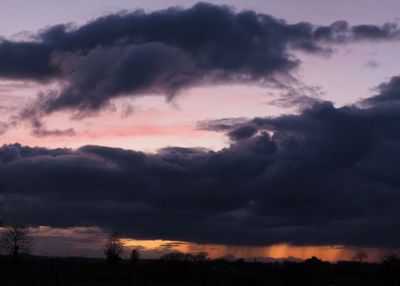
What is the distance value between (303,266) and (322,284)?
25.4 ft

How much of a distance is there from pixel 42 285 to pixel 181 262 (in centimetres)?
2386

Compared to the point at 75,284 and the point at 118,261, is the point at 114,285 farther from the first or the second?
the point at 118,261

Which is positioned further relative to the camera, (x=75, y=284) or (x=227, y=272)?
(x=227, y=272)

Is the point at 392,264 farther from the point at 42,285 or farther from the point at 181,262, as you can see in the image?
the point at 42,285

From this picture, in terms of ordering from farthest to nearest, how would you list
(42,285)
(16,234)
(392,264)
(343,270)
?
(16,234) → (343,270) → (392,264) → (42,285)

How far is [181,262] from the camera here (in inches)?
3132

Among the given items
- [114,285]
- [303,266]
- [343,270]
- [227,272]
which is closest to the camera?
[114,285]

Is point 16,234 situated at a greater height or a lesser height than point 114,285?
greater

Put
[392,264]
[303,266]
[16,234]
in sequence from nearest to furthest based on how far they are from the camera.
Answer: [303,266] < [392,264] < [16,234]

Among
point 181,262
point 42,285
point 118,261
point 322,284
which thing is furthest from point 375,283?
point 118,261

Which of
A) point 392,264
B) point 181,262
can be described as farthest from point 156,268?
point 392,264

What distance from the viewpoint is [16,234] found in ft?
424

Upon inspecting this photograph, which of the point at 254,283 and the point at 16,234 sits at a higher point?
the point at 16,234

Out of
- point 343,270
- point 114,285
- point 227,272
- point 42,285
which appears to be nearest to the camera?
point 42,285
